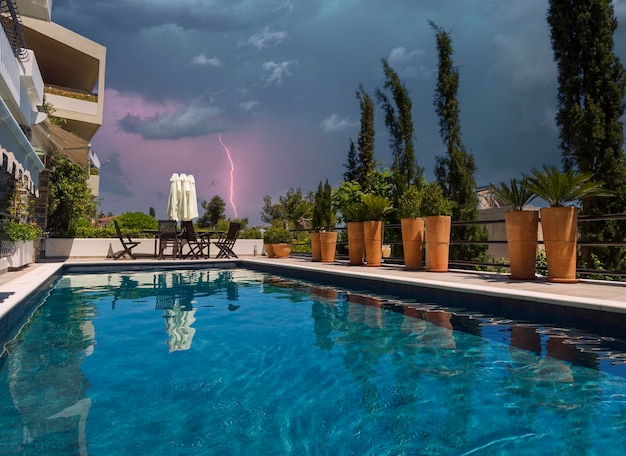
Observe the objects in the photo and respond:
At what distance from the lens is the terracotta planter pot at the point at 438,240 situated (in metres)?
7.43

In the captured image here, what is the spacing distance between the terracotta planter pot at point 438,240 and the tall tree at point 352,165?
755 cm

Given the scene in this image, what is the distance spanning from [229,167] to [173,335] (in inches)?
990

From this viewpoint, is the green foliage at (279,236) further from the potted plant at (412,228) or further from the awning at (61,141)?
the potted plant at (412,228)

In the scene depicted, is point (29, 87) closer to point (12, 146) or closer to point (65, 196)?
point (65, 196)

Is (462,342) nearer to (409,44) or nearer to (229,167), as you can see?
(409,44)

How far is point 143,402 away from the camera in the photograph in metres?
2.35

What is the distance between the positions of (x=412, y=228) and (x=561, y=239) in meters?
2.84

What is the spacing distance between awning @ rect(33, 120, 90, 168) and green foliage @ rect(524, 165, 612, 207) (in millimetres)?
10094

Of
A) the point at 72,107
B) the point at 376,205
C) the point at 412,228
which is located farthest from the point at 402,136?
the point at 72,107

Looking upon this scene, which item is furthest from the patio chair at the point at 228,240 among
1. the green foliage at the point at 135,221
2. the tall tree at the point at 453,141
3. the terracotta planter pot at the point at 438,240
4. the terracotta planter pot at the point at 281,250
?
the green foliage at the point at 135,221

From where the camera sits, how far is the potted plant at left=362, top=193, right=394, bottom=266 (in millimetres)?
9141

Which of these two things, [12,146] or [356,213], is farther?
[356,213]

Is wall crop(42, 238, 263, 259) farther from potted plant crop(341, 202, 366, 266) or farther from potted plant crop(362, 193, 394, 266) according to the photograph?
potted plant crop(362, 193, 394, 266)

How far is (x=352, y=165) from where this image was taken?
14945mm
